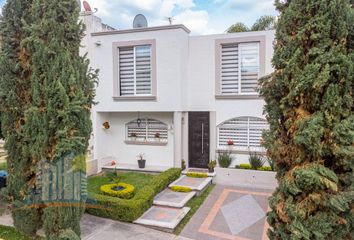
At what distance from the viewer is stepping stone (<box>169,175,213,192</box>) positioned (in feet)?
41.1

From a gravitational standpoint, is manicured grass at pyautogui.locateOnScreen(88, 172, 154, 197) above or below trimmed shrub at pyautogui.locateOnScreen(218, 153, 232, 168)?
below

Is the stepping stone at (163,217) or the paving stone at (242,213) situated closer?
the stepping stone at (163,217)

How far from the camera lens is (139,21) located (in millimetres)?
16734

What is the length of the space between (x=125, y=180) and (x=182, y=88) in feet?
19.8

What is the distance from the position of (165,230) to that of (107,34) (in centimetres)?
1173

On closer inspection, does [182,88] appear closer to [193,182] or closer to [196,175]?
[196,175]

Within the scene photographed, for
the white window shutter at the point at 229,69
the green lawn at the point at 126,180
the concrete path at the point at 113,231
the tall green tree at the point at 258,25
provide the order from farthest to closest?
the tall green tree at the point at 258,25, the white window shutter at the point at 229,69, the green lawn at the point at 126,180, the concrete path at the point at 113,231

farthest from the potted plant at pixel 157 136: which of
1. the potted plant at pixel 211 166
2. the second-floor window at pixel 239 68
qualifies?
the second-floor window at pixel 239 68

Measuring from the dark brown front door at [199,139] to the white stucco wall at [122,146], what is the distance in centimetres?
119

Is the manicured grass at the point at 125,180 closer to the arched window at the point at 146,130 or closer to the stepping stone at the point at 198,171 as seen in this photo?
the stepping stone at the point at 198,171

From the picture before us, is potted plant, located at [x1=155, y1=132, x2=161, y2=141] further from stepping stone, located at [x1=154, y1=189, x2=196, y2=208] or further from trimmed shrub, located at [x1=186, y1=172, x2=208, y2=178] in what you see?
stepping stone, located at [x1=154, y1=189, x2=196, y2=208]

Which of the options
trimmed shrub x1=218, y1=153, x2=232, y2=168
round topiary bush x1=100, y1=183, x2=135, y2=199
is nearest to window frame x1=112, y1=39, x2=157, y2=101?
trimmed shrub x1=218, y1=153, x2=232, y2=168

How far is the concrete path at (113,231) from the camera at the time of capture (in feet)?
27.7

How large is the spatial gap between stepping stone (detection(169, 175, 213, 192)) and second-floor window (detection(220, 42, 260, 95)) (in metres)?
5.29
